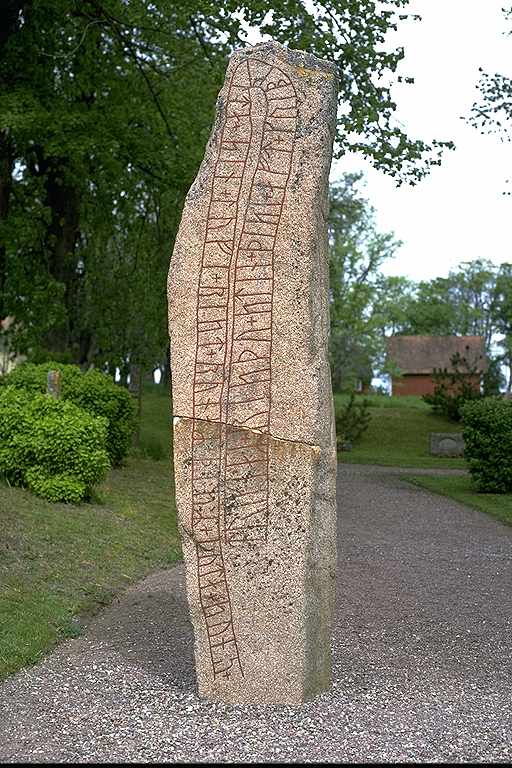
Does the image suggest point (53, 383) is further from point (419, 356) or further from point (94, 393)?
point (419, 356)

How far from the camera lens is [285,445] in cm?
582

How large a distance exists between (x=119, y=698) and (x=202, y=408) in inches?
70.9

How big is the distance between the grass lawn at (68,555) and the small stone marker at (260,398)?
1.79 metres

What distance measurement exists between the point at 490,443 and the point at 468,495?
103 cm

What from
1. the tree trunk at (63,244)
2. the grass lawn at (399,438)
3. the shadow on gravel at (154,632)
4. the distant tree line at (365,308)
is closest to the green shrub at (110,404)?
A: the tree trunk at (63,244)

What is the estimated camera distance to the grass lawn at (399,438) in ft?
88.3

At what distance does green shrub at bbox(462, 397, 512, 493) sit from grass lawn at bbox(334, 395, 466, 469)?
6431mm

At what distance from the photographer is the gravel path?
5.33 m

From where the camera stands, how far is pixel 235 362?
5938 millimetres

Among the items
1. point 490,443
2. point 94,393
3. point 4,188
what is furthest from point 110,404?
point 4,188

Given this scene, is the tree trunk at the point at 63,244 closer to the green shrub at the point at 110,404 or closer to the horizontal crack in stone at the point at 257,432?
the green shrub at the point at 110,404

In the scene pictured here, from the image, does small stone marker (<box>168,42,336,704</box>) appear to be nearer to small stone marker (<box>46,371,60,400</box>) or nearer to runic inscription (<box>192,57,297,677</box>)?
runic inscription (<box>192,57,297,677</box>)

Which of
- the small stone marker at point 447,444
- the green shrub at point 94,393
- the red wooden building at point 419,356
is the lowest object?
the small stone marker at point 447,444

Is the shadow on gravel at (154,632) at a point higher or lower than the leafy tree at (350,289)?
lower
